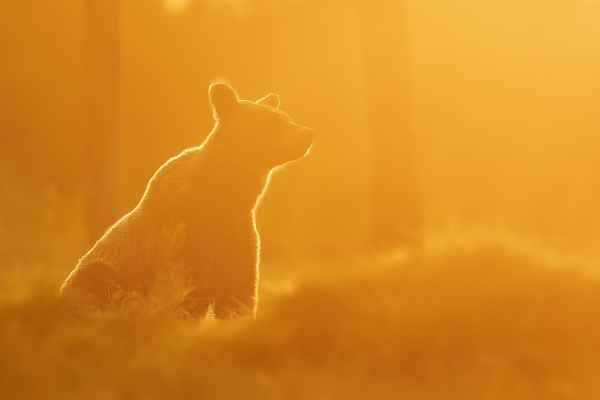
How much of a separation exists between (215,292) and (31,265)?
2014 millimetres

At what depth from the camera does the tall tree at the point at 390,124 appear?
6.38 meters

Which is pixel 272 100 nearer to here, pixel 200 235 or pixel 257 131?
pixel 257 131

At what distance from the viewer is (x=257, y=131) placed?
2.14 m

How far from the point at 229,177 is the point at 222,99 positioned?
25cm

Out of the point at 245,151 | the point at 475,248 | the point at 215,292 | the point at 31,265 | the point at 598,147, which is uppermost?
the point at 598,147

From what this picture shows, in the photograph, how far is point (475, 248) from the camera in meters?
3.77

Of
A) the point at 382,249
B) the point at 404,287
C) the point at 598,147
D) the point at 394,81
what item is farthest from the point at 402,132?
the point at 598,147

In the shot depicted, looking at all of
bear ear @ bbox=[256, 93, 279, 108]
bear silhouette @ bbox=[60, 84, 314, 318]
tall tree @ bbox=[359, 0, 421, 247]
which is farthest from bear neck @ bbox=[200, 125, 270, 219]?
tall tree @ bbox=[359, 0, 421, 247]

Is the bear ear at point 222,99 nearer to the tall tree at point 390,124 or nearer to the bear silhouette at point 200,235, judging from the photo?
the bear silhouette at point 200,235

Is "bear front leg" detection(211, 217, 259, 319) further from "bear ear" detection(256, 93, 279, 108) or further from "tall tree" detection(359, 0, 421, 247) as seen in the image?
"tall tree" detection(359, 0, 421, 247)

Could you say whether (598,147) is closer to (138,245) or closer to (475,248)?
(475,248)

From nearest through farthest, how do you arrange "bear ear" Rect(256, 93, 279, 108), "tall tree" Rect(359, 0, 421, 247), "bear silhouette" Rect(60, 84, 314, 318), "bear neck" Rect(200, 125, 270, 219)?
"bear silhouette" Rect(60, 84, 314, 318) < "bear neck" Rect(200, 125, 270, 219) < "bear ear" Rect(256, 93, 279, 108) < "tall tree" Rect(359, 0, 421, 247)

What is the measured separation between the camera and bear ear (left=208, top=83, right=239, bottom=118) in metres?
2.08

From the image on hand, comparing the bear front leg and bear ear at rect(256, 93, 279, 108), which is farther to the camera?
bear ear at rect(256, 93, 279, 108)
